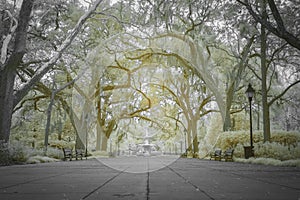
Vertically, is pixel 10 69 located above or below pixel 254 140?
above

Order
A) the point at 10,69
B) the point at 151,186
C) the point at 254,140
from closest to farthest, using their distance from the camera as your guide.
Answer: the point at 151,186 → the point at 10,69 → the point at 254,140

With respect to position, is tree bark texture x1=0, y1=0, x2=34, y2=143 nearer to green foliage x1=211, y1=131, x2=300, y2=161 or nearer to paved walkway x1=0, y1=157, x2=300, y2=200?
paved walkway x1=0, y1=157, x2=300, y2=200

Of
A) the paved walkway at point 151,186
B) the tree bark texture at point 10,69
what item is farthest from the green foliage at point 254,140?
the tree bark texture at point 10,69

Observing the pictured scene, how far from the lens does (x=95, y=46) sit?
68.0ft

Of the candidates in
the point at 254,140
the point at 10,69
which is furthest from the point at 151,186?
the point at 254,140

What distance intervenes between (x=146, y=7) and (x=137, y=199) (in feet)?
42.1

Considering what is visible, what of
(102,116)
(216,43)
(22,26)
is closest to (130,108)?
(102,116)

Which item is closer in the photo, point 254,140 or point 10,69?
point 10,69

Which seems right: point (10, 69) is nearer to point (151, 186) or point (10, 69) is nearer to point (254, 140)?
point (151, 186)

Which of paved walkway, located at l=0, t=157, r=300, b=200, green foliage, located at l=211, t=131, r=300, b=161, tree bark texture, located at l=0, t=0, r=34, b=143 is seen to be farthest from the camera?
green foliage, located at l=211, t=131, r=300, b=161

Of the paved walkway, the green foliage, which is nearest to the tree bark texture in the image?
the paved walkway

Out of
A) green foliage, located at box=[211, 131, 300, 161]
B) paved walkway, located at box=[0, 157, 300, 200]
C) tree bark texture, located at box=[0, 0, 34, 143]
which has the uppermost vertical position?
tree bark texture, located at box=[0, 0, 34, 143]

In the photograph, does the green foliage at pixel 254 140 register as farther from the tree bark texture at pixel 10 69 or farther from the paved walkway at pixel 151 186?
the tree bark texture at pixel 10 69

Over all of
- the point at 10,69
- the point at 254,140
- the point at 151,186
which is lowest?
the point at 151,186
